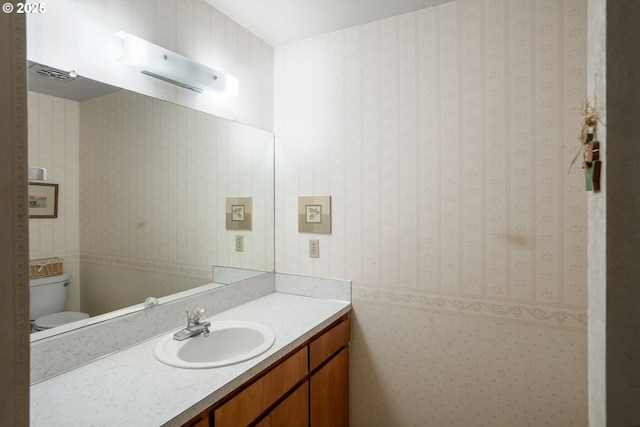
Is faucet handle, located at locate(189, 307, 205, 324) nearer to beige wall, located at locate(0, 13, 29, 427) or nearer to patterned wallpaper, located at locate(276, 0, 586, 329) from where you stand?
patterned wallpaper, located at locate(276, 0, 586, 329)

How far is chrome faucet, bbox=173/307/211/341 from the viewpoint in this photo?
1449 mm

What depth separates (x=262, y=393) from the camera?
126 centimetres

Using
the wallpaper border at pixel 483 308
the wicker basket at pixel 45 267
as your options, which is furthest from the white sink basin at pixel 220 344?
the wallpaper border at pixel 483 308

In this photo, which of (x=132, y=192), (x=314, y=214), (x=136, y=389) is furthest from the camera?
(x=314, y=214)

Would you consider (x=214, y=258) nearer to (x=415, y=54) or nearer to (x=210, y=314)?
(x=210, y=314)

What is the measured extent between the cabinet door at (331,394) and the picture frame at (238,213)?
0.94 meters

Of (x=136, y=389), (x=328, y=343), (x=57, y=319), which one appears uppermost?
(x=57, y=319)

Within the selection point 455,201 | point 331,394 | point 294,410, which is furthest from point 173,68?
point 331,394

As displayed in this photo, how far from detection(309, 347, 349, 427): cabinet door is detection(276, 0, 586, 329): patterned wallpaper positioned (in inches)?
17.0

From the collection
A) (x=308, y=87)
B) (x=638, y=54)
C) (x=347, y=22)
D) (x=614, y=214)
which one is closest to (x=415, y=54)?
(x=347, y=22)

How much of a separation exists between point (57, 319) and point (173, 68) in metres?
1.13

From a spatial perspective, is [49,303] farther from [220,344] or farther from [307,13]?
[307,13]

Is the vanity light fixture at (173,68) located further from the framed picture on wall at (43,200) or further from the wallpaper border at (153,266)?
the wallpaper border at (153,266)

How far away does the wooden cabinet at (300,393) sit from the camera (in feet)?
3.71
